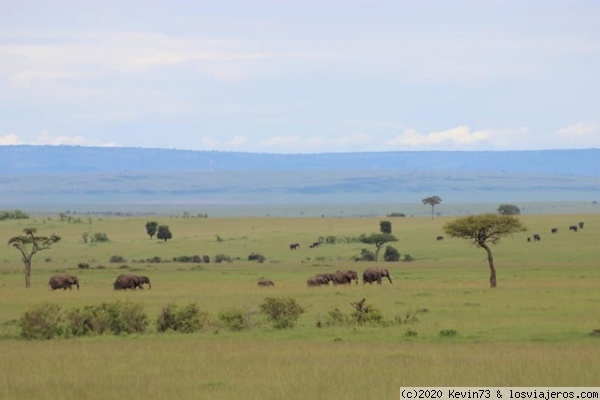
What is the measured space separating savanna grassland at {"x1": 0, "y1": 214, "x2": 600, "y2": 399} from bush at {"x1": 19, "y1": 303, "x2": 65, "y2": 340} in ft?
1.21

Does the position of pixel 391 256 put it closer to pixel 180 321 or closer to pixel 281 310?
pixel 281 310

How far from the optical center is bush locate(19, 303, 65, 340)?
27.8m

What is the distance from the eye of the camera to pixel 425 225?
328ft

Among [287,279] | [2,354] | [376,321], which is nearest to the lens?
[2,354]

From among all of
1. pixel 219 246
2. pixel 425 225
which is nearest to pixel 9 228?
pixel 219 246

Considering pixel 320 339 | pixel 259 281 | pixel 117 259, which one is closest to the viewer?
pixel 320 339

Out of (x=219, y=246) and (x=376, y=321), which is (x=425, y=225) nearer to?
(x=219, y=246)

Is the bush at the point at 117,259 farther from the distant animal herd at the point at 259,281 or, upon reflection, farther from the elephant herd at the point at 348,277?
the elephant herd at the point at 348,277

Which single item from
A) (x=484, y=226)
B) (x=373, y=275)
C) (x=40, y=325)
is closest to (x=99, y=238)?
(x=373, y=275)

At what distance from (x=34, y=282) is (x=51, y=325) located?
919 inches

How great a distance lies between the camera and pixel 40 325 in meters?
27.8

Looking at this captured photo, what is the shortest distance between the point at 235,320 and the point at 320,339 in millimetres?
3346

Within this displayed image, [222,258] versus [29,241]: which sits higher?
[29,241]

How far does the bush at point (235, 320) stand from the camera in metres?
29.0
